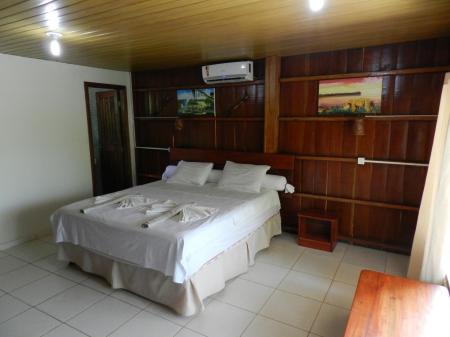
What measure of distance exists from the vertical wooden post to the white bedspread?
0.81 metres

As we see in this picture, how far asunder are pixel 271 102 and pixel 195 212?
183 centimetres

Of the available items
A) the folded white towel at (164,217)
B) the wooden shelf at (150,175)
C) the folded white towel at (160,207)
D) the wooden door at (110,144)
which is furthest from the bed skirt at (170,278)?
the wooden door at (110,144)

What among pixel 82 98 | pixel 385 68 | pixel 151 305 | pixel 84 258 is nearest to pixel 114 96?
pixel 82 98

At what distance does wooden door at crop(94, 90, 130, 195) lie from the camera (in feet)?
16.9

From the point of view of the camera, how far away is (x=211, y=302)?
2.47m

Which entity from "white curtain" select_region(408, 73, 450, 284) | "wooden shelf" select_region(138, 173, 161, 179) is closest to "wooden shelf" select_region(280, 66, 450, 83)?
"white curtain" select_region(408, 73, 450, 284)

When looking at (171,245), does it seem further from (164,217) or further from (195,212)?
(195,212)

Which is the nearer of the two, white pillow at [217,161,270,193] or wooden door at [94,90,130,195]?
white pillow at [217,161,270,193]

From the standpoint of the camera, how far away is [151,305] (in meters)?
2.45

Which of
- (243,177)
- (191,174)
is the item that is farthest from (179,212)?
(191,174)

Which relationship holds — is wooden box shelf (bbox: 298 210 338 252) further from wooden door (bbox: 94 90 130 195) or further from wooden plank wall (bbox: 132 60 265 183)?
wooden door (bbox: 94 90 130 195)

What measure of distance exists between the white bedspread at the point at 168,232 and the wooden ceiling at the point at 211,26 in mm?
1617

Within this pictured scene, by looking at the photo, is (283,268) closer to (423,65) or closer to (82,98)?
(423,65)

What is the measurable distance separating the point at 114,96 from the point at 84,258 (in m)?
3.09
